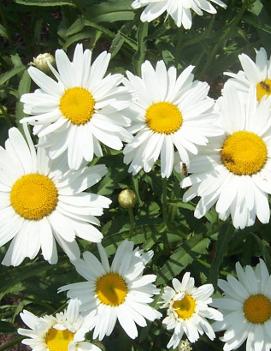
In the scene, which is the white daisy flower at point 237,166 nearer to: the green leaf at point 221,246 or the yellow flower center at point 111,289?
the green leaf at point 221,246

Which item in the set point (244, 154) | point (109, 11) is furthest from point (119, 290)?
point (109, 11)

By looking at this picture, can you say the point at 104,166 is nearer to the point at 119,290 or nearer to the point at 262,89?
the point at 119,290

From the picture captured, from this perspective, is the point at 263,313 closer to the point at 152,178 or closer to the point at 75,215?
the point at 152,178

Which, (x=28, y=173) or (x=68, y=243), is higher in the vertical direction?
(x=28, y=173)

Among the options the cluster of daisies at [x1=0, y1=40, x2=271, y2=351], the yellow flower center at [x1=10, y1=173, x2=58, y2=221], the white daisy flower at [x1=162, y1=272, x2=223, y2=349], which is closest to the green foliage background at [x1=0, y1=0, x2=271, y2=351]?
the white daisy flower at [x1=162, y1=272, x2=223, y2=349]

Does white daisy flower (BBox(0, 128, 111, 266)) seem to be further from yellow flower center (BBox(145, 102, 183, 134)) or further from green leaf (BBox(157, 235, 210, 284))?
green leaf (BBox(157, 235, 210, 284))

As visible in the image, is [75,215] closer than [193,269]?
Yes

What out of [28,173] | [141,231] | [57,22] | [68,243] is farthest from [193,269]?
[57,22]
